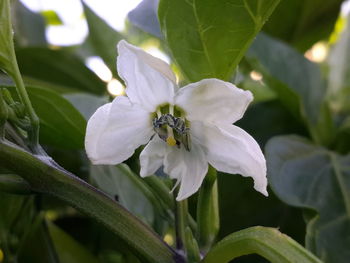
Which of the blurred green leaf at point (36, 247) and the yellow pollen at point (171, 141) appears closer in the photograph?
the yellow pollen at point (171, 141)

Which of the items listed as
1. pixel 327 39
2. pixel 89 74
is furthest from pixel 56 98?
pixel 327 39

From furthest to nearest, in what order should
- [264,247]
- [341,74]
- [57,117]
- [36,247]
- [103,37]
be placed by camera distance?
[341,74] → [103,37] → [36,247] → [57,117] → [264,247]

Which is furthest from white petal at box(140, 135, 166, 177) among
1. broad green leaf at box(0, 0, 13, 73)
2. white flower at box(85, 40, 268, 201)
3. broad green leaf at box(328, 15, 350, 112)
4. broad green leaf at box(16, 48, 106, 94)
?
broad green leaf at box(328, 15, 350, 112)

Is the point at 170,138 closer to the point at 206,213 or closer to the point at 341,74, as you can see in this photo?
the point at 206,213

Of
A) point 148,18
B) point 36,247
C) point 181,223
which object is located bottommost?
point 36,247

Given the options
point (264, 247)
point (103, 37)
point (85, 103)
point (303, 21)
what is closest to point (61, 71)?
point (103, 37)

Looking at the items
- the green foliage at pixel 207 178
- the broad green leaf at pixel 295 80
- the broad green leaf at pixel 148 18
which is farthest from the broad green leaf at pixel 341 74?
the broad green leaf at pixel 148 18

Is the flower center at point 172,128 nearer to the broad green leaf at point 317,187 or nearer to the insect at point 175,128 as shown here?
the insect at point 175,128
